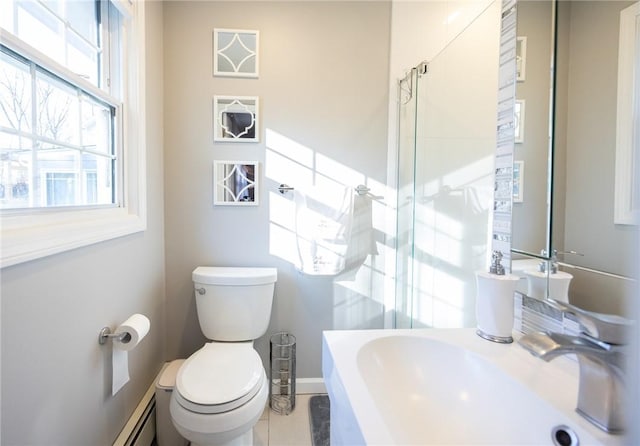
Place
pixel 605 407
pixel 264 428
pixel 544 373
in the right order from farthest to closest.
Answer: pixel 264 428
pixel 544 373
pixel 605 407

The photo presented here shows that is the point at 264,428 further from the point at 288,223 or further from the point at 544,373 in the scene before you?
the point at 544,373

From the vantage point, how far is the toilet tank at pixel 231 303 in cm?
160

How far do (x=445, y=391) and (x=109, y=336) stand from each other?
1192 millimetres

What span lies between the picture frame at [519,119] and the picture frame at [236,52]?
139 centimetres

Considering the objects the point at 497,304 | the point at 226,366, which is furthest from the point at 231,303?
the point at 497,304

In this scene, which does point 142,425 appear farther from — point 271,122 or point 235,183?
point 271,122

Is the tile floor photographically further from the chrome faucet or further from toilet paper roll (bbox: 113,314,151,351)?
the chrome faucet

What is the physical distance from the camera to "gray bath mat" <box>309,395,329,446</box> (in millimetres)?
1492

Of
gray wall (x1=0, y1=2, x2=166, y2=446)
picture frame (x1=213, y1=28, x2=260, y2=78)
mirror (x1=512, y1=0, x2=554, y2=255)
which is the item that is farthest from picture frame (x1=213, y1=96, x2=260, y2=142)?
mirror (x1=512, y1=0, x2=554, y2=255)

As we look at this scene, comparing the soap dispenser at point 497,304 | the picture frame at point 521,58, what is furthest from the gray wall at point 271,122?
the soap dispenser at point 497,304

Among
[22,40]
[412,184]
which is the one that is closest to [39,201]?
[22,40]

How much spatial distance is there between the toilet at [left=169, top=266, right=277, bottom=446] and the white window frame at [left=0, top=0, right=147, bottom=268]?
0.50 metres

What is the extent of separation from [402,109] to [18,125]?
5.50ft

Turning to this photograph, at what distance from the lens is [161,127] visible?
1.70 m
